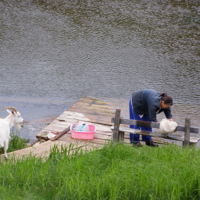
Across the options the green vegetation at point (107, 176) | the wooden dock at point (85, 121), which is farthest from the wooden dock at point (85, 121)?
the green vegetation at point (107, 176)

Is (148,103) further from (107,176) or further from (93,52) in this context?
(93,52)

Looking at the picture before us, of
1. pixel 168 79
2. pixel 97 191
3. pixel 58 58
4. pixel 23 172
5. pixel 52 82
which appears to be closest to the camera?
pixel 97 191

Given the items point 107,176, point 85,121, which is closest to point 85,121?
point 85,121

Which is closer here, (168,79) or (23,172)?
(23,172)

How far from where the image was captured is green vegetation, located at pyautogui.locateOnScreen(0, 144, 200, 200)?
4.45m

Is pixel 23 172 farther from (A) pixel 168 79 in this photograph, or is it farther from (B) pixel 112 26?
(B) pixel 112 26

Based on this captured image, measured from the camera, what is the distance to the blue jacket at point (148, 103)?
629 centimetres

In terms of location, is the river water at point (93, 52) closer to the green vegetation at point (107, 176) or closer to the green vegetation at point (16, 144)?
the green vegetation at point (16, 144)

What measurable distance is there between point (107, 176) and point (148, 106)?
2075mm

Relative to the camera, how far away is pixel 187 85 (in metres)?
13.1

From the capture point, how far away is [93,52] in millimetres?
15406

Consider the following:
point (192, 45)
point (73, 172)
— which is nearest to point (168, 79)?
point (192, 45)

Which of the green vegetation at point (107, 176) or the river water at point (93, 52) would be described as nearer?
the green vegetation at point (107, 176)

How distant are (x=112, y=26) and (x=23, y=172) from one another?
45.0 ft
